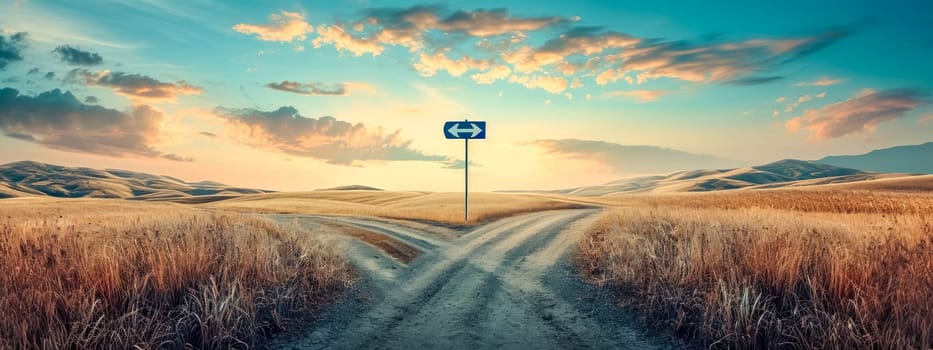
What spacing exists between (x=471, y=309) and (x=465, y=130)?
1821 centimetres

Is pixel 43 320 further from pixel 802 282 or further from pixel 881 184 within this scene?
pixel 881 184

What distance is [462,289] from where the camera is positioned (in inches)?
420

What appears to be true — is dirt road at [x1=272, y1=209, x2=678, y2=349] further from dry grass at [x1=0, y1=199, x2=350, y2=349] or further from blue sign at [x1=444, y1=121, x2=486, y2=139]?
blue sign at [x1=444, y1=121, x2=486, y2=139]

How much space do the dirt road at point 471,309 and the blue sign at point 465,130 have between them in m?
11.6

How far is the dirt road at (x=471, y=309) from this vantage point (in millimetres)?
7121

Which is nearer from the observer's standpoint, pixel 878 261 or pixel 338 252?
pixel 878 261

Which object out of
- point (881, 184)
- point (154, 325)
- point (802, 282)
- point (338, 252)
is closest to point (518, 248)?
point (338, 252)

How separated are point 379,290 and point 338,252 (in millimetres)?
3102

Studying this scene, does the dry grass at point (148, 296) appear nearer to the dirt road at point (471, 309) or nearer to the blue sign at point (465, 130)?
the dirt road at point (471, 309)

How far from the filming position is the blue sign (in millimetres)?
26312

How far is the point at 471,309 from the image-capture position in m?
8.88

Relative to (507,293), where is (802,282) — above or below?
above

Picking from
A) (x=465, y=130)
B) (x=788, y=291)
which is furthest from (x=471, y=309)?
(x=465, y=130)

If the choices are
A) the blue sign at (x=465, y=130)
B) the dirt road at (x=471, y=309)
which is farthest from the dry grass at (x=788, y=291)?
the blue sign at (x=465, y=130)
